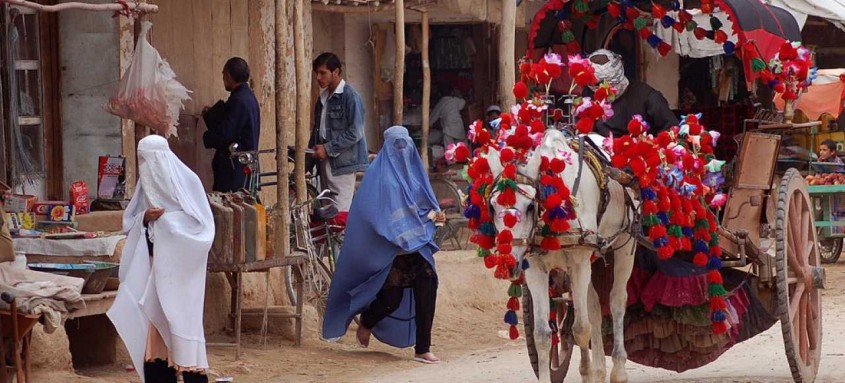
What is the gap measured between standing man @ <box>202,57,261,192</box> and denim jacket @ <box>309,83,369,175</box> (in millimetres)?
710

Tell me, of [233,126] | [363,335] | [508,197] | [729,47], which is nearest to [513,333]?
[508,197]

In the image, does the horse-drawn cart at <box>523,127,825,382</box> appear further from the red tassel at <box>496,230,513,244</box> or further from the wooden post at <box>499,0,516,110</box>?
the wooden post at <box>499,0,516,110</box>

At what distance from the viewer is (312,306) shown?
12141 mm

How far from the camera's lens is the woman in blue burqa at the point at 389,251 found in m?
10.5

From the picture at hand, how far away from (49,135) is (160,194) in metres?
2.97

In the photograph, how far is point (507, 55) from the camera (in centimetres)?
1438

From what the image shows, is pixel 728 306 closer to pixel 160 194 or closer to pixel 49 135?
pixel 160 194

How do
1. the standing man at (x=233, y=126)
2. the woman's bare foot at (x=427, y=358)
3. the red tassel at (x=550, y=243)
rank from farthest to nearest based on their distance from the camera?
the standing man at (x=233, y=126) < the woman's bare foot at (x=427, y=358) < the red tassel at (x=550, y=243)

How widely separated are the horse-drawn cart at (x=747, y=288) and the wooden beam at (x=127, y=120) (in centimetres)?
334

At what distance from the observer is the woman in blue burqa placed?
10.5 m

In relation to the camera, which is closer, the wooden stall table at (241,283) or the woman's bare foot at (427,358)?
the wooden stall table at (241,283)

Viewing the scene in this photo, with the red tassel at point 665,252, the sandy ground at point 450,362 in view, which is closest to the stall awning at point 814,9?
the sandy ground at point 450,362

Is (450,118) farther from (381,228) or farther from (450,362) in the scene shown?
(381,228)

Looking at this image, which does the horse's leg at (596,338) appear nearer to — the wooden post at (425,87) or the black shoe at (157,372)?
the black shoe at (157,372)
